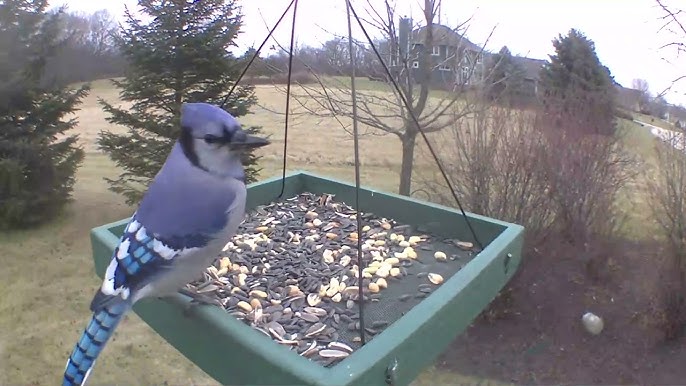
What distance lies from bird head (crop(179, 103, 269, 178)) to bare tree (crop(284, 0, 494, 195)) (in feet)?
13.8

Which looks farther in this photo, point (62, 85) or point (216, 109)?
point (62, 85)

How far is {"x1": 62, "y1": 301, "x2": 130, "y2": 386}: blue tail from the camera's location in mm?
1094

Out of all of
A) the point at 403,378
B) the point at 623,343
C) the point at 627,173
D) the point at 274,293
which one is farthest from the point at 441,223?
the point at 627,173

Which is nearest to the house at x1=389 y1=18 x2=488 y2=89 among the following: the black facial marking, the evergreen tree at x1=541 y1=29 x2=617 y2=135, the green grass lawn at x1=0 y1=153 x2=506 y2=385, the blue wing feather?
the evergreen tree at x1=541 y1=29 x2=617 y2=135

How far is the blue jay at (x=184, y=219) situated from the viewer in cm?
121

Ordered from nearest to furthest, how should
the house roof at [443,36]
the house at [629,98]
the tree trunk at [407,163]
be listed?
the house at [629,98] < the house roof at [443,36] < the tree trunk at [407,163]

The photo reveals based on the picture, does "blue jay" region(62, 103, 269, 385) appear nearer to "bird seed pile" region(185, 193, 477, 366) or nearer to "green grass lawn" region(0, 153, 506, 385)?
"bird seed pile" region(185, 193, 477, 366)

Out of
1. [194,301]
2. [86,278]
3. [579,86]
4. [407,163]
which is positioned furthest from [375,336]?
[579,86]

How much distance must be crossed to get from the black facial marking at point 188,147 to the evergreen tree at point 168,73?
5.12 metres

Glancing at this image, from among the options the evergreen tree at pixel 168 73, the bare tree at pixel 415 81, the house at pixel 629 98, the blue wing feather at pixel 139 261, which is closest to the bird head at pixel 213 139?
the blue wing feather at pixel 139 261

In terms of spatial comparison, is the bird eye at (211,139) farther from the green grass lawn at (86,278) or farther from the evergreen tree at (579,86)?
the evergreen tree at (579,86)

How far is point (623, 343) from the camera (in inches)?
184

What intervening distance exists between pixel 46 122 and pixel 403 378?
24.4ft

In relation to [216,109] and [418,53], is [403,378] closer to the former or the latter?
[216,109]
